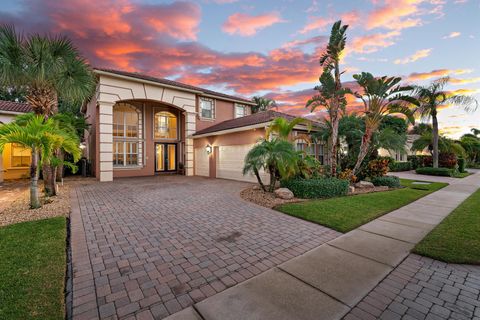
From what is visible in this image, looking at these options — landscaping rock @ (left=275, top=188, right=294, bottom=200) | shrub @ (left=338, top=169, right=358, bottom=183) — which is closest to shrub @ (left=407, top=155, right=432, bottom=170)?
shrub @ (left=338, top=169, right=358, bottom=183)

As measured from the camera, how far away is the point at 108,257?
3.41 meters

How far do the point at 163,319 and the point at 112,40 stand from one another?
1494 centimetres

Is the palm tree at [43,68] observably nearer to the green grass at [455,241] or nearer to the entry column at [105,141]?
the entry column at [105,141]

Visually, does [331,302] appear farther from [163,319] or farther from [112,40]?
[112,40]

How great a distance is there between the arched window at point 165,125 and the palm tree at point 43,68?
27.4 feet

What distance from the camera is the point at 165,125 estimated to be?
17.3 meters

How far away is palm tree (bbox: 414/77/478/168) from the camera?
47.3 feet

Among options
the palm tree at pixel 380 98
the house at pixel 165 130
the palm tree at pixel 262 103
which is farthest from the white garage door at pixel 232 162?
the palm tree at pixel 262 103

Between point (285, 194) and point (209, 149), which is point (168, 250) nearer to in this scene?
point (285, 194)

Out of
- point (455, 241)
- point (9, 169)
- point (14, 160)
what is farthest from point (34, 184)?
point (14, 160)

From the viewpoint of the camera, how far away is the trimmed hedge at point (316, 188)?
766cm

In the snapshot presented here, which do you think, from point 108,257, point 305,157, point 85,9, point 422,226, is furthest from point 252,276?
point 85,9

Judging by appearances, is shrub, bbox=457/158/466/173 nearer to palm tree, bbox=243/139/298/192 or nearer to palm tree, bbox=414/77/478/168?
palm tree, bbox=414/77/478/168

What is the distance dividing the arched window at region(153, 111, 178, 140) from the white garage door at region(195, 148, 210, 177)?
294 cm
